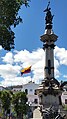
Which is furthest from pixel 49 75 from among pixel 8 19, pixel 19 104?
Answer: pixel 19 104

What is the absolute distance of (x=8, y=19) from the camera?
A: 1695 cm

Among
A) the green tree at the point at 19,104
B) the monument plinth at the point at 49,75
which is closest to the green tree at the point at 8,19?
the monument plinth at the point at 49,75

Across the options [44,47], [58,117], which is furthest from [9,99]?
[58,117]

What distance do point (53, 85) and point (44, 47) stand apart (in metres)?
5.66

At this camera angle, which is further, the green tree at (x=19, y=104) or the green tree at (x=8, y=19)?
the green tree at (x=19, y=104)

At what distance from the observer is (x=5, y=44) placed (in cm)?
1738

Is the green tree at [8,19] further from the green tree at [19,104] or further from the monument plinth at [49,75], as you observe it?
the green tree at [19,104]

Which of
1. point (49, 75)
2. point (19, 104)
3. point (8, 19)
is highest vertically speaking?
point (19, 104)

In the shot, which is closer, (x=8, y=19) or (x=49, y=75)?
(x=8, y=19)

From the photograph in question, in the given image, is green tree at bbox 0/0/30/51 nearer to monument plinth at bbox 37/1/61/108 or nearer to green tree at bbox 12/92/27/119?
monument plinth at bbox 37/1/61/108

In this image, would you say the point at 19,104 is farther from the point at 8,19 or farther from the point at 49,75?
the point at 8,19

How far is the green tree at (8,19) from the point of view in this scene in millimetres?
16500

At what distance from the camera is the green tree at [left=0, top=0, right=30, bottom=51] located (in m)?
16.5

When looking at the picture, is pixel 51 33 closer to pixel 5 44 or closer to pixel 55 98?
pixel 55 98
